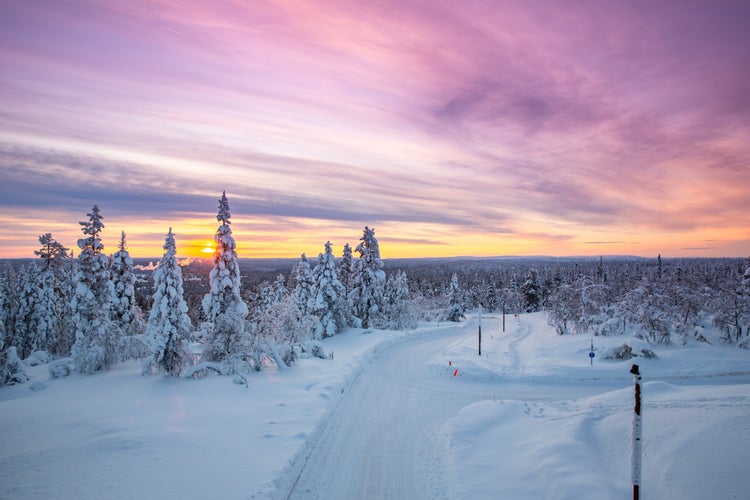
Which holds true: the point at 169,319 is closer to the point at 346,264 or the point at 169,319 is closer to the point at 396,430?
the point at 396,430

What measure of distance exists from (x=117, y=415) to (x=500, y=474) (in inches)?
529

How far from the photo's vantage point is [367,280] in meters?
45.4

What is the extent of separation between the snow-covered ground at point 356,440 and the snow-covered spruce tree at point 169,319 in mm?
1276

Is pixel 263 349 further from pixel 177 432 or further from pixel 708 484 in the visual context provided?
pixel 708 484

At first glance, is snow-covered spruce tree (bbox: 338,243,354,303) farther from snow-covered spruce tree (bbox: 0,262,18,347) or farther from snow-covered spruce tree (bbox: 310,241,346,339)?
snow-covered spruce tree (bbox: 0,262,18,347)

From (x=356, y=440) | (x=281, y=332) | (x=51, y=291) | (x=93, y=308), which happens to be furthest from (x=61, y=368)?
(x=356, y=440)

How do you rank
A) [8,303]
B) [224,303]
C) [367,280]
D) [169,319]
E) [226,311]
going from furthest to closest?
[367,280]
[8,303]
[224,303]
[226,311]
[169,319]

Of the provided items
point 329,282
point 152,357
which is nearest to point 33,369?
point 152,357

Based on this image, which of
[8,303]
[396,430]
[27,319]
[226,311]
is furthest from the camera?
[8,303]

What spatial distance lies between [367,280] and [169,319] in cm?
2605

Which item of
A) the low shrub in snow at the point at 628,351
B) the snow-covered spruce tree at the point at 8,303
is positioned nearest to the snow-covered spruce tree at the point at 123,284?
the snow-covered spruce tree at the point at 8,303

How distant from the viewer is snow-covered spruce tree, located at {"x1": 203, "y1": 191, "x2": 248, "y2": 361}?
2241cm

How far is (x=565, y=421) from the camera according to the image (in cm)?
1192

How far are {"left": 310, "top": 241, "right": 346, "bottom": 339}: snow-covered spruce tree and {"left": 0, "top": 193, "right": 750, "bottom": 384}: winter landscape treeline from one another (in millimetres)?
115
